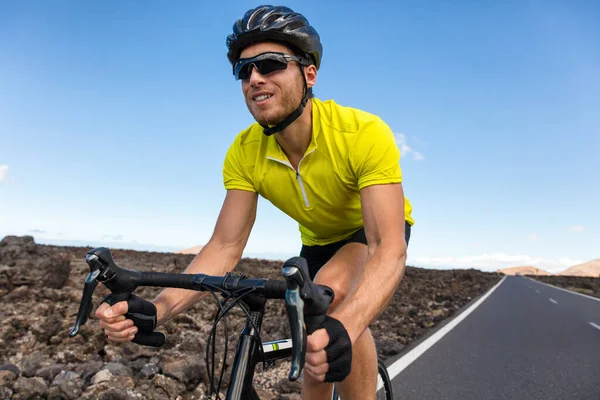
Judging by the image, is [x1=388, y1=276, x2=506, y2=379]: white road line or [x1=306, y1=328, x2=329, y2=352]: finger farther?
[x1=388, y1=276, x2=506, y2=379]: white road line

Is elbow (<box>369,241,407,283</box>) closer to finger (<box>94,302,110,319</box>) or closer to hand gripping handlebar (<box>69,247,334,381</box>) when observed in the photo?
hand gripping handlebar (<box>69,247,334,381</box>)

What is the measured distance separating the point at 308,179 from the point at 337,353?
1472 millimetres

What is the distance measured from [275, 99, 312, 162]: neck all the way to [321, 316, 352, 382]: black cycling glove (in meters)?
1.50

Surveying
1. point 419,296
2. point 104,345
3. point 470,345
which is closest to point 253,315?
point 104,345

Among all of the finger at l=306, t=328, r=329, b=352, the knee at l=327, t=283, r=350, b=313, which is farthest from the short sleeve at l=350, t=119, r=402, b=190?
the finger at l=306, t=328, r=329, b=352

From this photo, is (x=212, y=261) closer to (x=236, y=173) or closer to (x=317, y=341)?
(x=236, y=173)

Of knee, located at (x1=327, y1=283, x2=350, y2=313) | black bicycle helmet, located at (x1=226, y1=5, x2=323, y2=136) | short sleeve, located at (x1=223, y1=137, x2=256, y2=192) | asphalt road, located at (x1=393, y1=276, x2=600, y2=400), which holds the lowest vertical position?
asphalt road, located at (x1=393, y1=276, x2=600, y2=400)

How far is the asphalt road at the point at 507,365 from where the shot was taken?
512 cm

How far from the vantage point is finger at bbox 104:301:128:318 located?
1841 millimetres

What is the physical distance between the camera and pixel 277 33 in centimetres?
254

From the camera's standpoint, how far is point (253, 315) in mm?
1841

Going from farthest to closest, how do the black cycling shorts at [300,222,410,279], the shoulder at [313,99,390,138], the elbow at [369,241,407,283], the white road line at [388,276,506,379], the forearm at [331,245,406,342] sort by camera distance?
the white road line at [388,276,506,379] < the black cycling shorts at [300,222,410,279] < the shoulder at [313,99,390,138] < the elbow at [369,241,407,283] < the forearm at [331,245,406,342]

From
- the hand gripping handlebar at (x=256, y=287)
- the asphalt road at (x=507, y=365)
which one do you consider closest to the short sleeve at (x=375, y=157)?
the hand gripping handlebar at (x=256, y=287)

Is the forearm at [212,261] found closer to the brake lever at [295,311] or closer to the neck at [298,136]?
the neck at [298,136]
